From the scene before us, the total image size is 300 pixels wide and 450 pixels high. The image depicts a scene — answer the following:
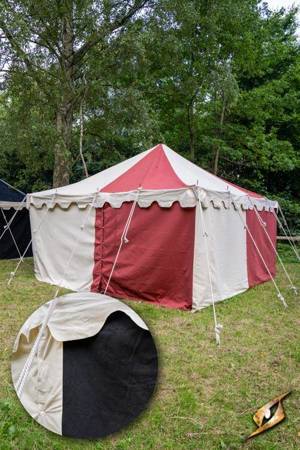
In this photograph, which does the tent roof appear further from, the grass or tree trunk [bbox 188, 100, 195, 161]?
tree trunk [bbox 188, 100, 195, 161]

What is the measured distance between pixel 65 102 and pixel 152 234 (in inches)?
194

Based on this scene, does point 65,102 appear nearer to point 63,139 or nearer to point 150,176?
point 63,139

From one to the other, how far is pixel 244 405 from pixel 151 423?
2.17ft

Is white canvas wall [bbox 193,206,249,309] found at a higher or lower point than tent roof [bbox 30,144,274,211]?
lower

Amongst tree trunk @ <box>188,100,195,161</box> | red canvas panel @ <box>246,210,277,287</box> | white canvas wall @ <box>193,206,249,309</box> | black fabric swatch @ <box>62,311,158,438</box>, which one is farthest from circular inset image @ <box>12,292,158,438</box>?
tree trunk @ <box>188,100,195,161</box>

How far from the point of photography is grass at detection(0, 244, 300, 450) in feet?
6.75

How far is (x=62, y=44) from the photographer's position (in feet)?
27.9

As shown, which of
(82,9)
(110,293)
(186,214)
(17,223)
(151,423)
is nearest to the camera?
(151,423)

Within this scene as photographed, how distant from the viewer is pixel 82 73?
8.58m

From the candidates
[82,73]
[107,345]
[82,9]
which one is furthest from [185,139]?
[107,345]

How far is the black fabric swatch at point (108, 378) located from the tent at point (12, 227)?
6293mm

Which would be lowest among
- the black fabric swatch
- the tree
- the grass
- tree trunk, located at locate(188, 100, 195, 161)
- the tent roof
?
the grass

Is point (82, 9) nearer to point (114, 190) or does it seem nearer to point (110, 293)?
point (114, 190)

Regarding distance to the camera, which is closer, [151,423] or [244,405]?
[151,423]
